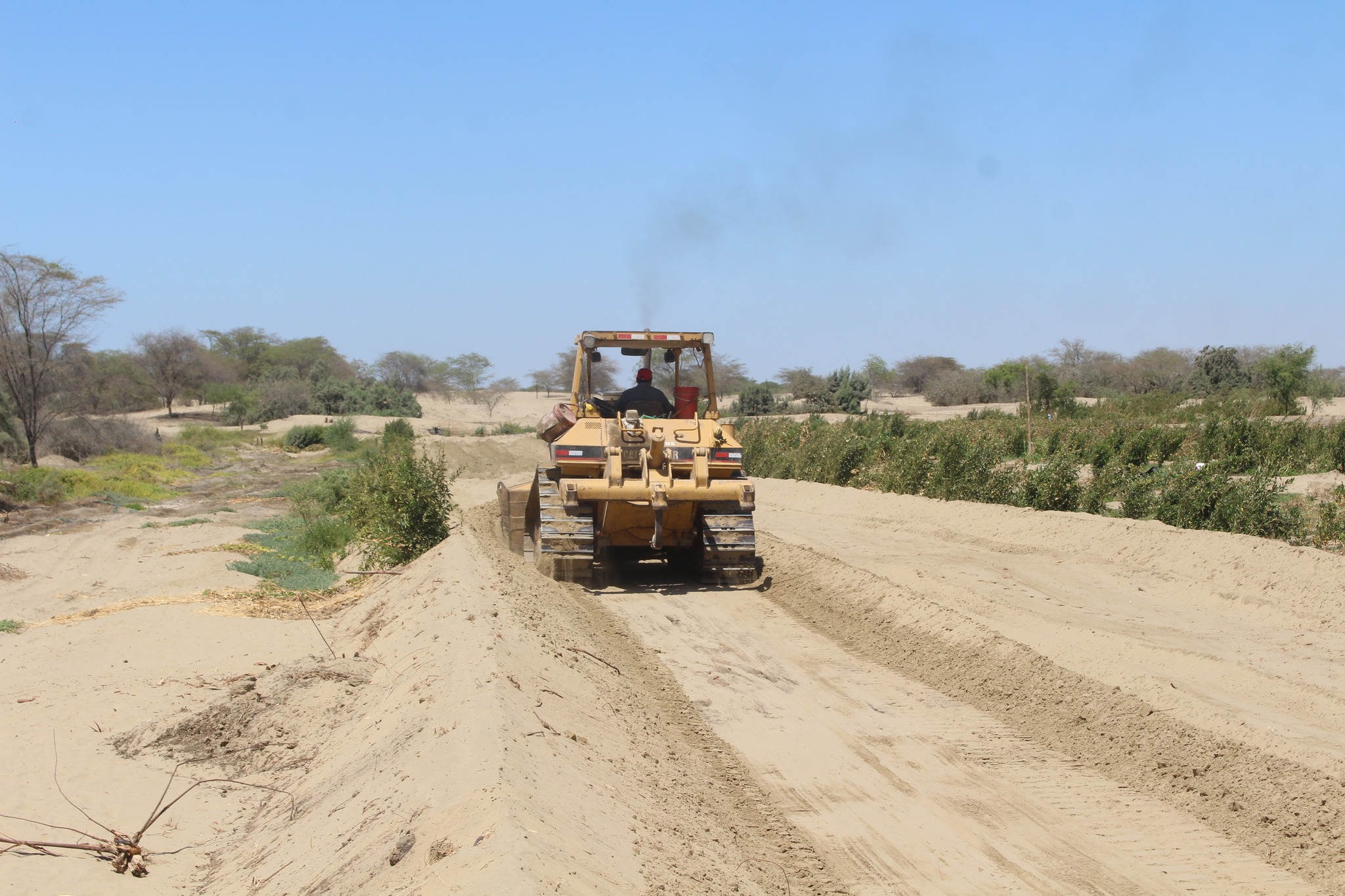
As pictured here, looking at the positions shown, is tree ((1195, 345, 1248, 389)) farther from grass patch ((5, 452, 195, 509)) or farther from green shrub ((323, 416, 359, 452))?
grass patch ((5, 452, 195, 509))

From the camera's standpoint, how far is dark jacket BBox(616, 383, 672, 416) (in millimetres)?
11719

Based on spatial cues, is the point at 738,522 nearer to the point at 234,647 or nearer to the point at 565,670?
the point at 565,670

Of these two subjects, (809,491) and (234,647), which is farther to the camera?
(809,491)

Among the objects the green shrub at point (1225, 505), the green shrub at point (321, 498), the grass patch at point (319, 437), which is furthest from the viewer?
the grass patch at point (319, 437)

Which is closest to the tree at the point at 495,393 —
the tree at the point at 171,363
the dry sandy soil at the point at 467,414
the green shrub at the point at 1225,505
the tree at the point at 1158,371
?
the dry sandy soil at the point at 467,414

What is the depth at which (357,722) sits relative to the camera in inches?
243

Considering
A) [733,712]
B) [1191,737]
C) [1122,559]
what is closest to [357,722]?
[733,712]

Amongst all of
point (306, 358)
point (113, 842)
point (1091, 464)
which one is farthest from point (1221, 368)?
point (306, 358)

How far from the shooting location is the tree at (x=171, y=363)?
57969 mm

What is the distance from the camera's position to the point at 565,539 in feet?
34.6

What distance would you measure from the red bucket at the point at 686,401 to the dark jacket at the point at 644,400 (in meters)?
0.12

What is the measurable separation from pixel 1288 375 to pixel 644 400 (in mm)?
27706

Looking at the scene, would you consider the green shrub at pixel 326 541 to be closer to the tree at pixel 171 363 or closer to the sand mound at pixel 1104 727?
the sand mound at pixel 1104 727

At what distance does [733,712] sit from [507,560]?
517 centimetres
